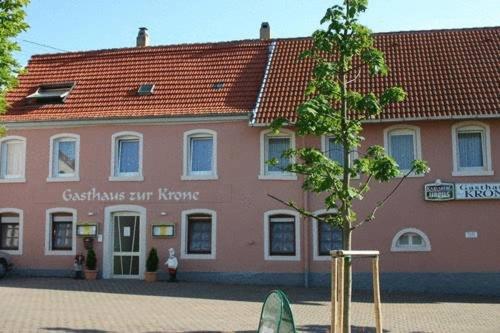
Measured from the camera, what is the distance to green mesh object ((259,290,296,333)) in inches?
297

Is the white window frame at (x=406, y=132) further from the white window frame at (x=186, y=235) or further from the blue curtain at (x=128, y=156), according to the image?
the blue curtain at (x=128, y=156)

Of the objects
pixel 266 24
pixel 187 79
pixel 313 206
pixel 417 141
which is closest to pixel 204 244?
pixel 313 206

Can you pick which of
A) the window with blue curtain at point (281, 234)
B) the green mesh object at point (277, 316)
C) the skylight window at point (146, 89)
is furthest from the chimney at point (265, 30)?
the green mesh object at point (277, 316)

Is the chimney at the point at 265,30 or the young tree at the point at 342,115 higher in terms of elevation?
the chimney at the point at 265,30

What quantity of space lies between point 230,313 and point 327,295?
14.7 feet

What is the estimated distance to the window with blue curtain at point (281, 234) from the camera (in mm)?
20484

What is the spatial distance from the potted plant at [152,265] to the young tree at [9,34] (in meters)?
8.99

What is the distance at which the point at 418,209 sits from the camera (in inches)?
779

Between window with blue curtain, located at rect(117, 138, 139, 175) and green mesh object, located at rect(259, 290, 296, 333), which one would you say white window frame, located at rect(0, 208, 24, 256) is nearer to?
window with blue curtain, located at rect(117, 138, 139, 175)

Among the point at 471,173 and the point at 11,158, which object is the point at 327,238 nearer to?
the point at 471,173

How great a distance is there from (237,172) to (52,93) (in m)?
7.97

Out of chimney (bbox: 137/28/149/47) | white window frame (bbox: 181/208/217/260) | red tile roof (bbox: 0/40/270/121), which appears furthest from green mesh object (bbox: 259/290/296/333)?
chimney (bbox: 137/28/149/47)

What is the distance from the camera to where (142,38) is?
1103 inches

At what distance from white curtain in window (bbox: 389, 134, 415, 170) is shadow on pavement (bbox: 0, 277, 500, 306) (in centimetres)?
413
